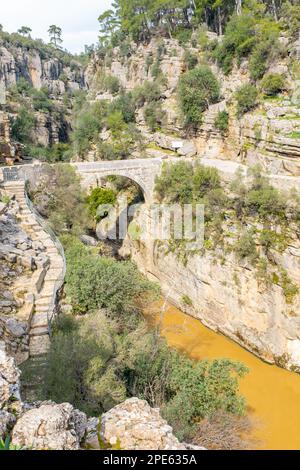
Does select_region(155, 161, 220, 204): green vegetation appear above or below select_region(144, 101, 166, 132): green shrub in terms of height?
below

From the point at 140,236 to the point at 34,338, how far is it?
14109mm

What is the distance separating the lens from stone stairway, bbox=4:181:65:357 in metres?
7.85

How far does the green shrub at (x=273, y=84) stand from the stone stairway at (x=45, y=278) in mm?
15387

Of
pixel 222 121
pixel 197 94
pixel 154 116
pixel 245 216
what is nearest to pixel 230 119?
pixel 222 121

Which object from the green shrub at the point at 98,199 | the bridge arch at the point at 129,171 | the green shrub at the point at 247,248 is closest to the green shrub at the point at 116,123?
the green shrub at the point at 98,199

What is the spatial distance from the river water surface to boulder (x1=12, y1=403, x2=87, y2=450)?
845 centimetres

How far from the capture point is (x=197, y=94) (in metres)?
23.4

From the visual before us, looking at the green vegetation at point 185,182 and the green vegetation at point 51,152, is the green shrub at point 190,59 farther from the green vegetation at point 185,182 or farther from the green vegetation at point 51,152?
the green vegetation at point 51,152


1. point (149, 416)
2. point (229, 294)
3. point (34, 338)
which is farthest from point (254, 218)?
point (149, 416)

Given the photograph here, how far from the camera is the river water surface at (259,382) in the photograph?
11.1 metres

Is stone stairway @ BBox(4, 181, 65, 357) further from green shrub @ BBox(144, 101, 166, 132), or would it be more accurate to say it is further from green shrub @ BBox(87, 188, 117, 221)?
green shrub @ BBox(144, 101, 166, 132)

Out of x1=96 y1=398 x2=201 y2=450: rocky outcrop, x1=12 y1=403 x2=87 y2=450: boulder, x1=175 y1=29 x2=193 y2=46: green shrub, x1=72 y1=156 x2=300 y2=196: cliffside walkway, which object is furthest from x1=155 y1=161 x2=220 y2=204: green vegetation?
x1=175 y1=29 x2=193 y2=46: green shrub

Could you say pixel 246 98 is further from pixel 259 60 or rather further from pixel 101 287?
pixel 101 287
